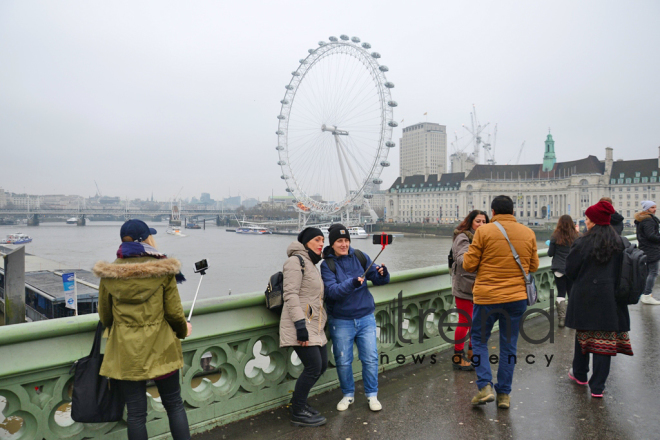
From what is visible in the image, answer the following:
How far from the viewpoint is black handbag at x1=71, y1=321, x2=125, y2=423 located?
8.28ft

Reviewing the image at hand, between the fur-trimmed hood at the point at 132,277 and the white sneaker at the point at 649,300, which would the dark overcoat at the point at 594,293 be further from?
the white sneaker at the point at 649,300

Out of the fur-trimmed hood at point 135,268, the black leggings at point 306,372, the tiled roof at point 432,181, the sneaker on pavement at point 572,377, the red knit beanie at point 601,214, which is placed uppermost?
the tiled roof at point 432,181

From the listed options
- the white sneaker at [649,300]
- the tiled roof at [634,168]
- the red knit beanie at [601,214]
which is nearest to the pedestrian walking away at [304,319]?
the red knit beanie at [601,214]

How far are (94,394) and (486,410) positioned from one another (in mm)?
2630

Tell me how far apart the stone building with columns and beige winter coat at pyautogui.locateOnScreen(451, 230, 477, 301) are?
114688 millimetres

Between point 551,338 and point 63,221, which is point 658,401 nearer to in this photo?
point 551,338

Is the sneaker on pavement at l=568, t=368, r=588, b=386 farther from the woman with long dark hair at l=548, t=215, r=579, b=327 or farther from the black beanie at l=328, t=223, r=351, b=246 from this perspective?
the black beanie at l=328, t=223, r=351, b=246

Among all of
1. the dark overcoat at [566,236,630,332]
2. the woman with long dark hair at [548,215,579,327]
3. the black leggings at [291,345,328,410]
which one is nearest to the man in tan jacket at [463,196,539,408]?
the dark overcoat at [566,236,630,332]

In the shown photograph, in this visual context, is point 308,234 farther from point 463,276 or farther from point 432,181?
point 432,181

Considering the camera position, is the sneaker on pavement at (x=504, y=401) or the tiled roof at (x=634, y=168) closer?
the sneaker on pavement at (x=504, y=401)

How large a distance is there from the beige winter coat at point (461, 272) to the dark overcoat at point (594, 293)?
0.84 metres

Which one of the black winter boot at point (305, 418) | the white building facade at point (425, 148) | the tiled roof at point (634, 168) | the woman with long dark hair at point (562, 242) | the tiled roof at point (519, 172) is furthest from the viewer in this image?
the white building facade at point (425, 148)

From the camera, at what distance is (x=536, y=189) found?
405ft

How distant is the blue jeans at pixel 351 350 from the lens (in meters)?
3.59
